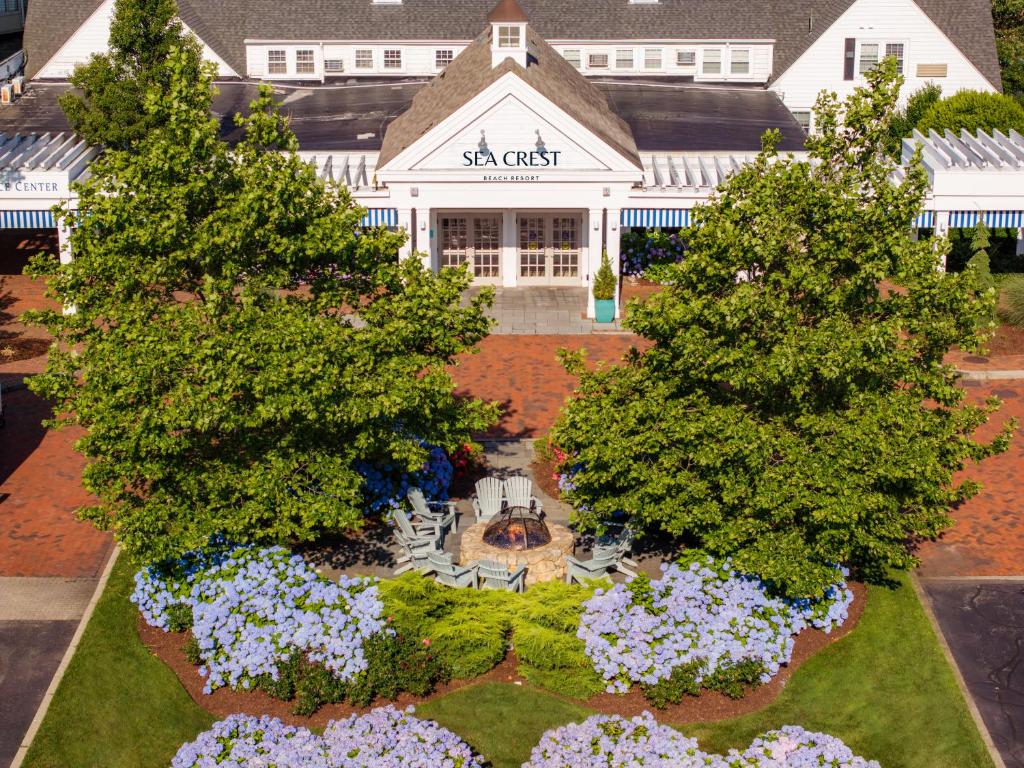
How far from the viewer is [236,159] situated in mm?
22469

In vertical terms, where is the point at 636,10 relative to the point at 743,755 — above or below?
above

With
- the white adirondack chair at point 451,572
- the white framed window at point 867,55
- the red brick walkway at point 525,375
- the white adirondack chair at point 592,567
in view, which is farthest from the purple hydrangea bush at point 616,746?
the white framed window at point 867,55

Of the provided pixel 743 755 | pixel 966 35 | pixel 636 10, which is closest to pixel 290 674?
pixel 743 755

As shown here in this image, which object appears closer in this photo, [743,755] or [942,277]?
[743,755]

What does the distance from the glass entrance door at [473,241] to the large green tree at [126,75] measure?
391 inches

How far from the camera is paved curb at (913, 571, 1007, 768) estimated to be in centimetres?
1862

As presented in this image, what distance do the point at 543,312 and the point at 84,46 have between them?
27414 millimetres

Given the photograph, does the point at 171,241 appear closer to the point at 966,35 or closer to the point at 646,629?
the point at 646,629

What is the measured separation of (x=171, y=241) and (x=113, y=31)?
2432 cm

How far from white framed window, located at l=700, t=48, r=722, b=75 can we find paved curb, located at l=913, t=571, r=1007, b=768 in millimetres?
35676

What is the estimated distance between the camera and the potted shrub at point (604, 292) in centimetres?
3834

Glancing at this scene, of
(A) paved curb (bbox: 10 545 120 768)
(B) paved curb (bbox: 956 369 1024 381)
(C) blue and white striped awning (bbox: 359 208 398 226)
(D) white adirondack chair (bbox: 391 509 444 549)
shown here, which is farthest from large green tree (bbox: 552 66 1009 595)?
(C) blue and white striped awning (bbox: 359 208 398 226)

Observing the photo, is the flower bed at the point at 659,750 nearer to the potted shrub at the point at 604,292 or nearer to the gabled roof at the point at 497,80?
the potted shrub at the point at 604,292

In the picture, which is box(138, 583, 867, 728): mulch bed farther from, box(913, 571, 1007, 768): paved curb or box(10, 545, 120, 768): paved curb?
box(913, 571, 1007, 768): paved curb
